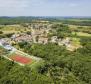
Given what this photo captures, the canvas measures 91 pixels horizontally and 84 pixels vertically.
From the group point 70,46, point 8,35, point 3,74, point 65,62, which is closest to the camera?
point 3,74

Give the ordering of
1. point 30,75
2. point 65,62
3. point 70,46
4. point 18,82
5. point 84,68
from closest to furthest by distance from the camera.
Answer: point 18,82, point 30,75, point 84,68, point 65,62, point 70,46

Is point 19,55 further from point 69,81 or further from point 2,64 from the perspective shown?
point 69,81

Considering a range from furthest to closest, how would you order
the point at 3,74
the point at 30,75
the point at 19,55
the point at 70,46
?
the point at 70,46, the point at 19,55, the point at 3,74, the point at 30,75

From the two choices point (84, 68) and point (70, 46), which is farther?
point (70, 46)

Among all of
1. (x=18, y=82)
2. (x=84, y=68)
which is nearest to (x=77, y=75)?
(x=84, y=68)

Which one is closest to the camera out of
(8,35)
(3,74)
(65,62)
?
(3,74)

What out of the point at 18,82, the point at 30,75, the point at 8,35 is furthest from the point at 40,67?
the point at 8,35

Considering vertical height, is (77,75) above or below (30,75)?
below

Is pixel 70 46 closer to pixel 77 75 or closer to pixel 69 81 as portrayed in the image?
pixel 77 75

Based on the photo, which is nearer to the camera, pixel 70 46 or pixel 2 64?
pixel 2 64
